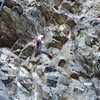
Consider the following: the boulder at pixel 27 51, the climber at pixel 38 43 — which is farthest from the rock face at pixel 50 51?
the climber at pixel 38 43

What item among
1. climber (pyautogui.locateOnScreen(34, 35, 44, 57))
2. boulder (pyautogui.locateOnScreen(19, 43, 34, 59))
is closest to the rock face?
boulder (pyautogui.locateOnScreen(19, 43, 34, 59))

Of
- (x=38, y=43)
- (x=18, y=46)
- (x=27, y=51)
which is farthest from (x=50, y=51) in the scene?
(x=18, y=46)

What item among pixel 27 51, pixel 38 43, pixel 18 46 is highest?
pixel 38 43

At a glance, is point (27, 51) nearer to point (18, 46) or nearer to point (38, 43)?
point (18, 46)

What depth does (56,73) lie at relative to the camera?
1311cm

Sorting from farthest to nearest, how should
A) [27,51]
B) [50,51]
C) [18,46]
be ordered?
[18,46] → [50,51] → [27,51]

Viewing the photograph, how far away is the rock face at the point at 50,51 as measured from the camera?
12195mm

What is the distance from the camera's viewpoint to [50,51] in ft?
47.7

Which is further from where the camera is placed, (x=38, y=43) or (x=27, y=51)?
(x=38, y=43)

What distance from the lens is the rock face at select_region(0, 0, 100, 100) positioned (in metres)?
12.2

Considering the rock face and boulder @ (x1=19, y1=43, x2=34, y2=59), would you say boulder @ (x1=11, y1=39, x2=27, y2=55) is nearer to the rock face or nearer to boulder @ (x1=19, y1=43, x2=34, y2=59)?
the rock face

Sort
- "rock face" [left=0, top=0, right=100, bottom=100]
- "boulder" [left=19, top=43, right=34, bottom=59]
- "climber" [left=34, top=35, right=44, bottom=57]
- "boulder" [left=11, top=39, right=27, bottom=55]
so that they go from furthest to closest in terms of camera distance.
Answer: "boulder" [left=11, top=39, right=27, bottom=55], "climber" [left=34, top=35, right=44, bottom=57], "boulder" [left=19, top=43, right=34, bottom=59], "rock face" [left=0, top=0, right=100, bottom=100]

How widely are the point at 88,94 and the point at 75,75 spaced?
1289mm

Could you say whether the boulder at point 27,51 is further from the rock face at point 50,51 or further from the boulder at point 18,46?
the boulder at point 18,46
